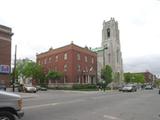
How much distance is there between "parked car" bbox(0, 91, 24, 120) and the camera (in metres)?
8.17

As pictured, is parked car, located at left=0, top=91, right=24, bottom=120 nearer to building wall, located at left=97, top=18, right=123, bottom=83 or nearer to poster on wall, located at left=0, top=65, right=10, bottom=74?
poster on wall, located at left=0, top=65, right=10, bottom=74

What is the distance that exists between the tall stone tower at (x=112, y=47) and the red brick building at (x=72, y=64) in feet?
69.5

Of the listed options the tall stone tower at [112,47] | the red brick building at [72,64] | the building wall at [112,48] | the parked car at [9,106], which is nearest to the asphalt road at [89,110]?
the parked car at [9,106]

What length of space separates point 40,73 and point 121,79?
3710 cm

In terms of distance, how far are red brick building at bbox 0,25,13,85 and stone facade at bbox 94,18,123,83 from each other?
43376mm

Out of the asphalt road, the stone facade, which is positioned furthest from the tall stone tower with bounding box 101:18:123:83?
the asphalt road

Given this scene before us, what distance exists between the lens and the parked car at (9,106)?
26.8 feet

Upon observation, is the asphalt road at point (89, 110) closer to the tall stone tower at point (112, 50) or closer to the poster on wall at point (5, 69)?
the poster on wall at point (5, 69)

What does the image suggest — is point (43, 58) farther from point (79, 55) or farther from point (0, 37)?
point (0, 37)

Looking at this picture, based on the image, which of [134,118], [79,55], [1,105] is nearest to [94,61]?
[79,55]

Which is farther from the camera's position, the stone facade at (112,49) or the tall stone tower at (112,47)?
the tall stone tower at (112,47)

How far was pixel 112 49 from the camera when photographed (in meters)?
98.6

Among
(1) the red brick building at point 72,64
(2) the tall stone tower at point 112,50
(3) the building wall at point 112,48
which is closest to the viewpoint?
(1) the red brick building at point 72,64

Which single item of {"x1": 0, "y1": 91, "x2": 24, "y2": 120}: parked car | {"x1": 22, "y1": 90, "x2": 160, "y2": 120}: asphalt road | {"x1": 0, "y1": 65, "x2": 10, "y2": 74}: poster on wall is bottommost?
{"x1": 22, "y1": 90, "x2": 160, "y2": 120}: asphalt road
